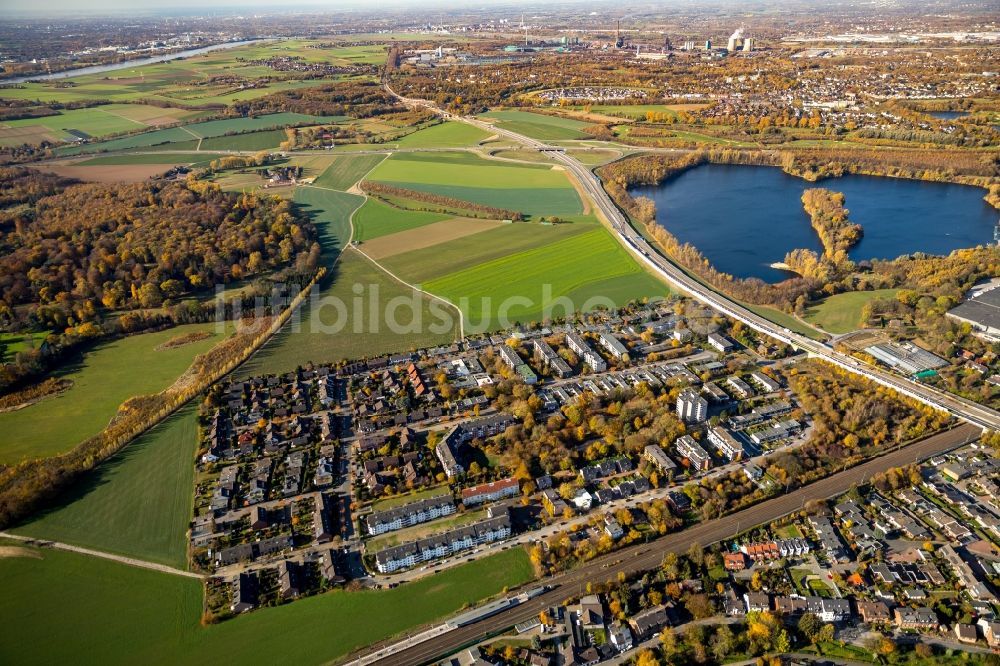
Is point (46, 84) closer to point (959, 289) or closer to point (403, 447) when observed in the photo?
point (403, 447)

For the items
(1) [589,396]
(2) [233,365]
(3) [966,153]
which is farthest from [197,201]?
(3) [966,153]

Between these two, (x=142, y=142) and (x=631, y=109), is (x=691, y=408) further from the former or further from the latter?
(x=142, y=142)

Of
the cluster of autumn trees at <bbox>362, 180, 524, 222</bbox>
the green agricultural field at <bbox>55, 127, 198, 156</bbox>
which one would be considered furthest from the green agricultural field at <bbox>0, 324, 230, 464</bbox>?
the green agricultural field at <bbox>55, 127, 198, 156</bbox>

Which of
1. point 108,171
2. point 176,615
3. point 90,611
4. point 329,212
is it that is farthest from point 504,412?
point 108,171

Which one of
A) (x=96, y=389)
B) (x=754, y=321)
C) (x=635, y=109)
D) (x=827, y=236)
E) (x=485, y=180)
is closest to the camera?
(x=96, y=389)

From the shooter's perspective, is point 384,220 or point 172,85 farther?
point 172,85

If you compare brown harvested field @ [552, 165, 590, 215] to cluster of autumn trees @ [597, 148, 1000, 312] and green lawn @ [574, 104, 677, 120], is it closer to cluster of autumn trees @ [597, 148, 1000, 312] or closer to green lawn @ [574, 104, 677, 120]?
cluster of autumn trees @ [597, 148, 1000, 312]
